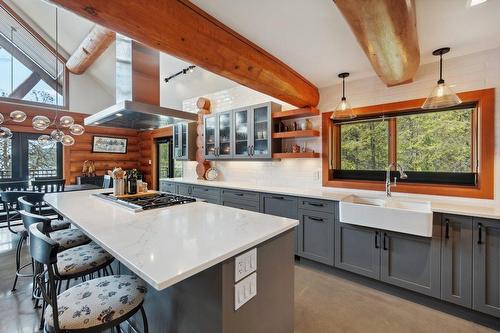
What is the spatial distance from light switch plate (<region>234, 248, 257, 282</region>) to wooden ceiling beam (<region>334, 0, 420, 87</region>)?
1.49 m

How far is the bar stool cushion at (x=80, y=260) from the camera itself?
5.06 ft

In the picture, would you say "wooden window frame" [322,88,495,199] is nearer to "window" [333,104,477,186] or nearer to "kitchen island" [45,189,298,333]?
"window" [333,104,477,186]

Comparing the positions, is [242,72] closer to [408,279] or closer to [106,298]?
[106,298]

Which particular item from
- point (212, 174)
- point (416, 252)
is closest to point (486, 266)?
point (416, 252)

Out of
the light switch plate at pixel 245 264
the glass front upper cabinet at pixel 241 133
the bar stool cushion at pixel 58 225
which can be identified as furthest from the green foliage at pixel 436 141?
the bar stool cushion at pixel 58 225

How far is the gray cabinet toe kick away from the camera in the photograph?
1.92 meters

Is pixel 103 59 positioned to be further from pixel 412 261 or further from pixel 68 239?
pixel 412 261

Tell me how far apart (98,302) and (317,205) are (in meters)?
2.28

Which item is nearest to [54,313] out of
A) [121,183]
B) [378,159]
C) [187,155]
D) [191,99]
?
[121,183]

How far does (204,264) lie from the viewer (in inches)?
37.8

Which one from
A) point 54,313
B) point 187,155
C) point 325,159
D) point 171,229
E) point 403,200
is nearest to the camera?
point 54,313

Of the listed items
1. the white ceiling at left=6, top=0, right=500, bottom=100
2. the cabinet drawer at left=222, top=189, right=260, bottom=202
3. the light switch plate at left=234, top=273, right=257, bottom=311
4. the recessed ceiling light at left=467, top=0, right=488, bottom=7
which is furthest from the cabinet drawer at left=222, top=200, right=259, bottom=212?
the recessed ceiling light at left=467, top=0, right=488, bottom=7

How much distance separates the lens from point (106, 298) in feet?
3.91

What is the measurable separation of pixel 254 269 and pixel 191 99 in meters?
4.66
